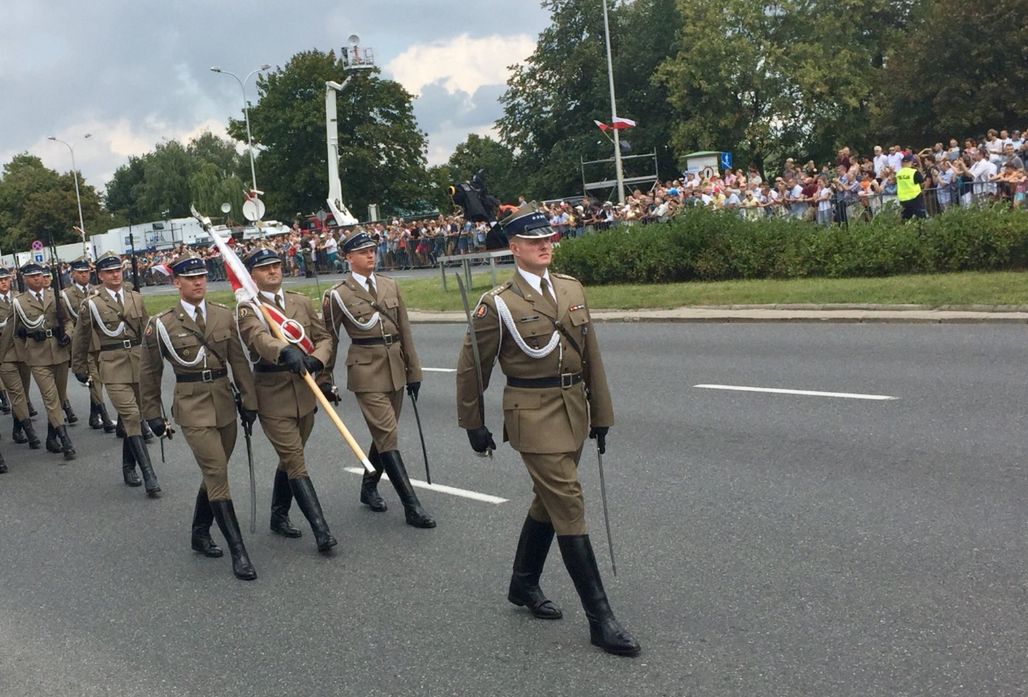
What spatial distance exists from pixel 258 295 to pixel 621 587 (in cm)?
325

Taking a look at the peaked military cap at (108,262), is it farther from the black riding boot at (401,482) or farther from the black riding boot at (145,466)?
the black riding boot at (401,482)

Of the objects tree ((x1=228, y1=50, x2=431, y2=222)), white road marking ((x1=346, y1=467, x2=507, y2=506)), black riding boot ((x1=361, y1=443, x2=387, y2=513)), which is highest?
tree ((x1=228, y1=50, x2=431, y2=222))

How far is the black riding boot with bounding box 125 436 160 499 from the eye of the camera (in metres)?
9.68

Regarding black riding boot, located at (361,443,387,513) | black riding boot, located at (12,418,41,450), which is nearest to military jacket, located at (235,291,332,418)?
black riding boot, located at (361,443,387,513)

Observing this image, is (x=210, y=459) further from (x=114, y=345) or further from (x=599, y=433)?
(x=114, y=345)

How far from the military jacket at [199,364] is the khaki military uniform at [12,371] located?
6131mm

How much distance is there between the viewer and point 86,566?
7.64m

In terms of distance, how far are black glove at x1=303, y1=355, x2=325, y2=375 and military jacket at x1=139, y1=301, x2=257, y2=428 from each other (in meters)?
0.44

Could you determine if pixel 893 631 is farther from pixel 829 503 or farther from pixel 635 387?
pixel 635 387

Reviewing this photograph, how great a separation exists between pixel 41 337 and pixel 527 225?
359 inches

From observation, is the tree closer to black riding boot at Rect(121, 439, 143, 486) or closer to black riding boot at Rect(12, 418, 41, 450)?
black riding boot at Rect(12, 418, 41, 450)

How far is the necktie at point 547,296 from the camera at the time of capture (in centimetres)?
548

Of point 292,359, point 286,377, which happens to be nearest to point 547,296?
point 292,359

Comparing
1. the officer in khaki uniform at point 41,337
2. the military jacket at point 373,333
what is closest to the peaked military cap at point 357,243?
the military jacket at point 373,333
